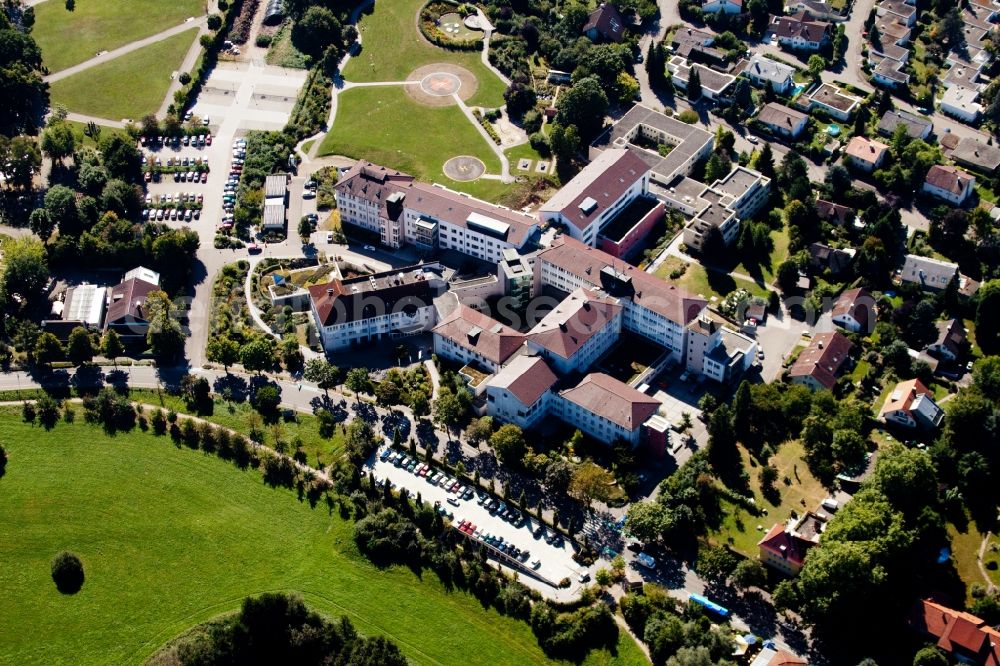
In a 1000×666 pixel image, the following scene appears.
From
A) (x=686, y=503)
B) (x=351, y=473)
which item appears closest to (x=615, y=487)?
(x=686, y=503)

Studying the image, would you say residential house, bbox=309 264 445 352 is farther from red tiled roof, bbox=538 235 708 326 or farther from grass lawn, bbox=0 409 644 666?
grass lawn, bbox=0 409 644 666

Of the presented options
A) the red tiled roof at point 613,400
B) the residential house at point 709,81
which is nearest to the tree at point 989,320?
the red tiled roof at point 613,400

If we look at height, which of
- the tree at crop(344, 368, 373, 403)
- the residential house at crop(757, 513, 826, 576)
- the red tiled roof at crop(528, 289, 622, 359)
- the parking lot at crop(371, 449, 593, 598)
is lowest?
the parking lot at crop(371, 449, 593, 598)

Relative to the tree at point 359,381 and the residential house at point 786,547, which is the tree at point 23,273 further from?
the residential house at point 786,547

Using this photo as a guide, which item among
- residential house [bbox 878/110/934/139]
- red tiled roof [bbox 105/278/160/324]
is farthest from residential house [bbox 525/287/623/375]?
residential house [bbox 878/110/934/139]

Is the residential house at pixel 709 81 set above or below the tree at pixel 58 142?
above

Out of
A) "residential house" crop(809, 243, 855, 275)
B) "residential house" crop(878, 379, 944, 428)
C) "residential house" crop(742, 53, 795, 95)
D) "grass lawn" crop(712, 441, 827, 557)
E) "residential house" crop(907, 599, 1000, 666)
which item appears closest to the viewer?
"residential house" crop(907, 599, 1000, 666)
